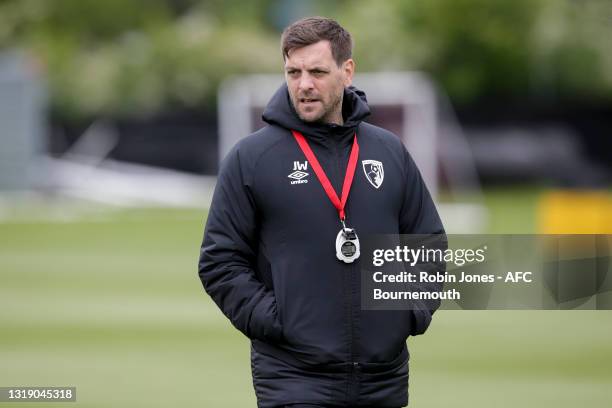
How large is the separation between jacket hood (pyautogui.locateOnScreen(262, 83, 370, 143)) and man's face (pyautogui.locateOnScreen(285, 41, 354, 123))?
3 centimetres

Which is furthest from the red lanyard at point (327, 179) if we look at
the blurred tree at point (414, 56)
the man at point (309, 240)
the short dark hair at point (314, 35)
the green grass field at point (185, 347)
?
the blurred tree at point (414, 56)

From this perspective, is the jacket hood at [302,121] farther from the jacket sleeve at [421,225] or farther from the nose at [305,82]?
the jacket sleeve at [421,225]

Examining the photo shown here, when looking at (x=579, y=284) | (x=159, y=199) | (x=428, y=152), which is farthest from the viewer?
(x=159, y=199)

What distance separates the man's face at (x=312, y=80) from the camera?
519 cm

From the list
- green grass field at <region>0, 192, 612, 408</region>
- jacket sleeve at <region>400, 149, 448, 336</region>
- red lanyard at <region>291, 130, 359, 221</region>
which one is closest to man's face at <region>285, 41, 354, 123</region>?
red lanyard at <region>291, 130, 359, 221</region>

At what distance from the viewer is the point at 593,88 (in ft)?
155

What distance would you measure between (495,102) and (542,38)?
6.84 meters

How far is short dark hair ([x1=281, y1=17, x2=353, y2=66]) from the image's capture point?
5.20 m

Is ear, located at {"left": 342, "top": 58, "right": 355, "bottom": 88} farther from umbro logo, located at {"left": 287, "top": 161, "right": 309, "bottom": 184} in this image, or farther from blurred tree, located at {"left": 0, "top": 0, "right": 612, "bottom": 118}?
blurred tree, located at {"left": 0, "top": 0, "right": 612, "bottom": 118}

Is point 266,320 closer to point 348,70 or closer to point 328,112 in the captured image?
point 328,112

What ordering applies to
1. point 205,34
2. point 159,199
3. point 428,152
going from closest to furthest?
1. point 428,152
2. point 159,199
3. point 205,34

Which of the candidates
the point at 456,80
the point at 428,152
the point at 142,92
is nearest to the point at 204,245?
the point at 428,152

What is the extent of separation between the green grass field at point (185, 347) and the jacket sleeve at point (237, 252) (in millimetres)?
4562

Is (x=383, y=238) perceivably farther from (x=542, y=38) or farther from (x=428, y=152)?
(x=542, y=38)
